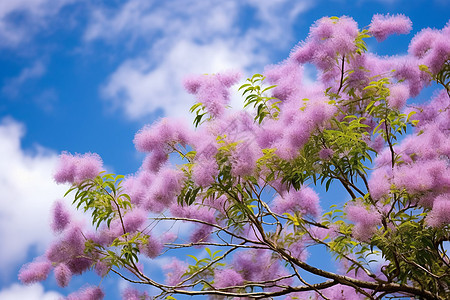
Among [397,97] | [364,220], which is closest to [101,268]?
[364,220]

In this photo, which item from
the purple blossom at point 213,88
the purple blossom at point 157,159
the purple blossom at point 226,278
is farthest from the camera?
the purple blossom at point 226,278

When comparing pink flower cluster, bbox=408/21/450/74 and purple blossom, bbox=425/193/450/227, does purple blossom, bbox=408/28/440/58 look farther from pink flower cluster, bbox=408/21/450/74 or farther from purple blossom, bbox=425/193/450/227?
purple blossom, bbox=425/193/450/227

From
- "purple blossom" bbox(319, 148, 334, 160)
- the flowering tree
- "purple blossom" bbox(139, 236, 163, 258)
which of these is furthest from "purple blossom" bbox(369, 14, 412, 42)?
"purple blossom" bbox(139, 236, 163, 258)

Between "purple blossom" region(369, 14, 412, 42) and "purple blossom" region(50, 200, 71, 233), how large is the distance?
3267 millimetres

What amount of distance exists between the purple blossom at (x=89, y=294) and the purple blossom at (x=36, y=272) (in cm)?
33

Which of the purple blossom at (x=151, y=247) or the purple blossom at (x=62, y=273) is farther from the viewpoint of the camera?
the purple blossom at (x=62, y=273)

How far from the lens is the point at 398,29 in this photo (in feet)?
16.7

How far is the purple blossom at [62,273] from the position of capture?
496 cm

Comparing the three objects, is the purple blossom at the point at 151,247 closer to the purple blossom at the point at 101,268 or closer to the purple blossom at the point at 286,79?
the purple blossom at the point at 101,268

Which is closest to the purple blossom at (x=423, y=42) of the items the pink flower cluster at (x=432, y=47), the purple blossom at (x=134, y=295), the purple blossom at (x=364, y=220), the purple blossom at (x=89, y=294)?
the pink flower cluster at (x=432, y=47)

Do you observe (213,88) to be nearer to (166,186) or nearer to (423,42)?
(166,186)

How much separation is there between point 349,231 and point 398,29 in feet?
6.96

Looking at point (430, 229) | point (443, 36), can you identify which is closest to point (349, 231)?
point (430, 229)

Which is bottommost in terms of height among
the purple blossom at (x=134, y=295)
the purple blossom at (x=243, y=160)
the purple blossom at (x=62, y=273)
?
the purple blossom at (x=134, y=295)
